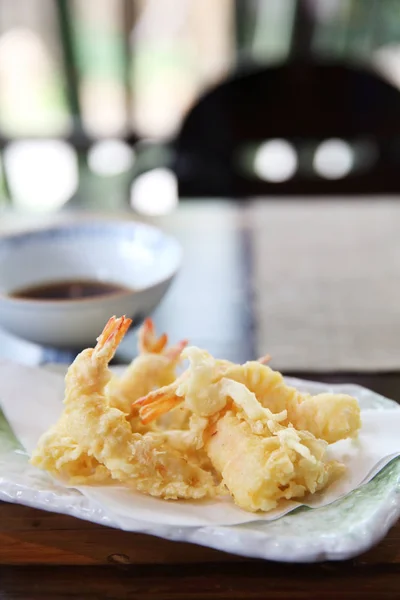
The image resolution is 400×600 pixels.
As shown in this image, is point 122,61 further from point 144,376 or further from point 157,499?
point 157,499

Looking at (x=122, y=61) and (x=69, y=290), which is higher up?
(x=69, y=290)

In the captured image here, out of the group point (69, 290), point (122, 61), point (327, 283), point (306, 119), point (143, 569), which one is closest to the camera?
point (143, 569)

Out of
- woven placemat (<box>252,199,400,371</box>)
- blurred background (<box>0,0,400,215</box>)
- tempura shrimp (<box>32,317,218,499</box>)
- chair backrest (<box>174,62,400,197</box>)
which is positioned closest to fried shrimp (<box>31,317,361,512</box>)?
tempura shrimp (<box>32,317,218,499</box>)

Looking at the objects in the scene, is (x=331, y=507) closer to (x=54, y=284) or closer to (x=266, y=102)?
(x=54, y=284)

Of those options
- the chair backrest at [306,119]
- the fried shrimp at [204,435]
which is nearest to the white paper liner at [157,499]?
the fried shrimp at [204,435]

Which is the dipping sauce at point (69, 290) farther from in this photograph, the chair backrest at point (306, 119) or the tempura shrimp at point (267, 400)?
the chair backrest at point (306, 119)

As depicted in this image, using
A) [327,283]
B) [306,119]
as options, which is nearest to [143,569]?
[327,283]

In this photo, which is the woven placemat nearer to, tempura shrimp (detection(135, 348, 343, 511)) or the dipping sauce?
the dipping sauce

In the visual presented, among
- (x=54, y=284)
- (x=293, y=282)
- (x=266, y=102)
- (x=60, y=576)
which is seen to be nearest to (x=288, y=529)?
(x=60, y=576)
